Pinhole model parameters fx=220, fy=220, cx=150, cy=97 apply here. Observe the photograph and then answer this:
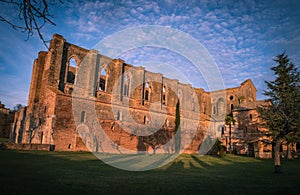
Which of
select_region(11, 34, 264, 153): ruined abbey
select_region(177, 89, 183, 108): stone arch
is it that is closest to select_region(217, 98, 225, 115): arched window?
select_region(11, 34, 264, 153): ruined abbey

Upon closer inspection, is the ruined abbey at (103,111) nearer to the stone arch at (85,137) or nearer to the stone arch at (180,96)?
the stone arch at (85,137)

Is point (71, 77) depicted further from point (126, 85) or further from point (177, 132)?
point (177, 132)

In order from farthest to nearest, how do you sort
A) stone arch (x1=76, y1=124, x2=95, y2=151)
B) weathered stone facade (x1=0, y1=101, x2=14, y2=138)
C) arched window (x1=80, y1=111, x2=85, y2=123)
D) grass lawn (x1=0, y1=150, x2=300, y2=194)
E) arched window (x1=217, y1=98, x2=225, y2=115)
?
arched window (x1=217, y1=98, x2=225, y2=115) → weathered stone facade (x1=0, y1=101, x2=14, y2=138) → arched window (x1=80, y1=111, x2=85, y2=123) → stone arch (x1=76, y1=124, x2=95, y2=151) → grass lawn (x1=0, y1=150, x2=300, y2=194)

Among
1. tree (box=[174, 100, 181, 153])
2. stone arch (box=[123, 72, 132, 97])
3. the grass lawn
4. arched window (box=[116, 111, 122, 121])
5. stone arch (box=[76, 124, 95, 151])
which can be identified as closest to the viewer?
the grass lawn

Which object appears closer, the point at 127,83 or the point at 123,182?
the point at 123,182

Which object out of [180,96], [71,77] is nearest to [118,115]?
[71,77]

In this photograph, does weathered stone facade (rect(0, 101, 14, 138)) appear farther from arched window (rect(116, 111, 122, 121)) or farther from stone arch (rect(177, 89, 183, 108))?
stone arch (rect(177, 89, 183, 108))

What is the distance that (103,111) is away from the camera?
85.7 ft

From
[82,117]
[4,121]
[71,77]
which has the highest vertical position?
[71,77]

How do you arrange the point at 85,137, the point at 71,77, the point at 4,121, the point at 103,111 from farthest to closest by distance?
1. the point at 4,121
2. the point at 71,77
3. the point at 103,111
4. the point at 85,137

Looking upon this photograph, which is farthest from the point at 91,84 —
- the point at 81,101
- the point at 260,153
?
the point at 260,153

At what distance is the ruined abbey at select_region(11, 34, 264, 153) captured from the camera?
890 inches

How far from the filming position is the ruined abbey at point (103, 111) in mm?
22595

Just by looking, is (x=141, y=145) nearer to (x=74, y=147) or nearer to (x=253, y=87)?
(x=74, y=147)
